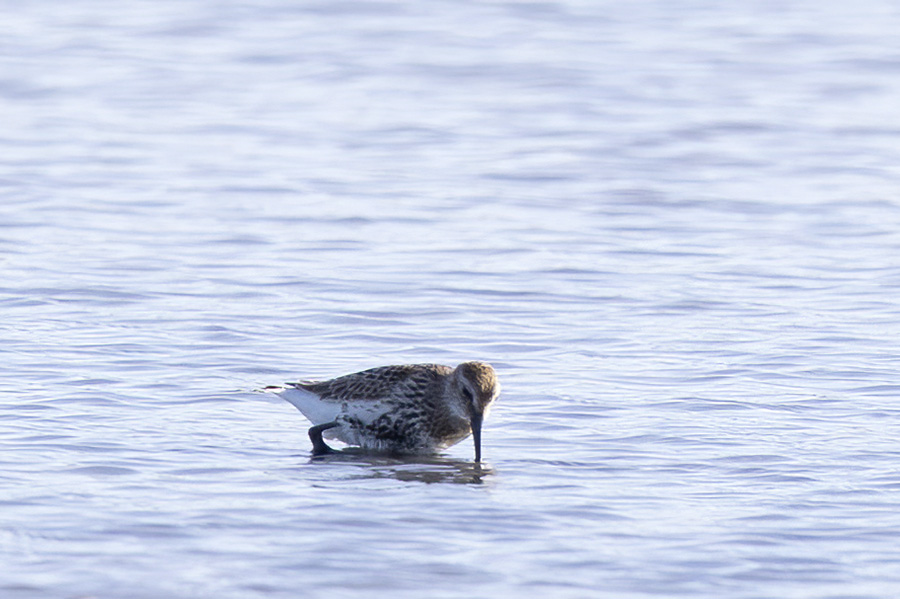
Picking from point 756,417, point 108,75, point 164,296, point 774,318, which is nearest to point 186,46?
point 108,75

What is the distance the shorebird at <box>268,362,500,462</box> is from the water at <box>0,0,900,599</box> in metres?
0.22

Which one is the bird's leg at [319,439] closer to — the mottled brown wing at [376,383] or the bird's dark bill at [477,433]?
the mottled brown wing at [376,383]

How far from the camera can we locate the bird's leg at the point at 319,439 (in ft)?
35.0

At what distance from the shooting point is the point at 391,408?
35.9ft

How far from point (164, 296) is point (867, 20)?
22807 mm

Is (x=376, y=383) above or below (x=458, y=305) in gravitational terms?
below

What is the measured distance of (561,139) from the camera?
23.4 m

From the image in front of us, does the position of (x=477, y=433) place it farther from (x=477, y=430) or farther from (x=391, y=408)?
(x=391, y=408)

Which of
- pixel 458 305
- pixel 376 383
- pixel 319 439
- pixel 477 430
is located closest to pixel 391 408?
pixel 376 383

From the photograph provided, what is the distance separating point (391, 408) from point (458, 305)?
385 cm

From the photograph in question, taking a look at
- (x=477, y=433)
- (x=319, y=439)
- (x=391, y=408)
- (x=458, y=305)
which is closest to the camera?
(x=477, y=433)

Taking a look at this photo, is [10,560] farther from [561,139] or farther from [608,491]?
[561,139]

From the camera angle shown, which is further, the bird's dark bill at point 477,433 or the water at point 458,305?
the bird's dark bill at point 477,433

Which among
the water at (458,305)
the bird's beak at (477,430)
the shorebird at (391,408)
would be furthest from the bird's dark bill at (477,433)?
the shorebird at (391,408)
